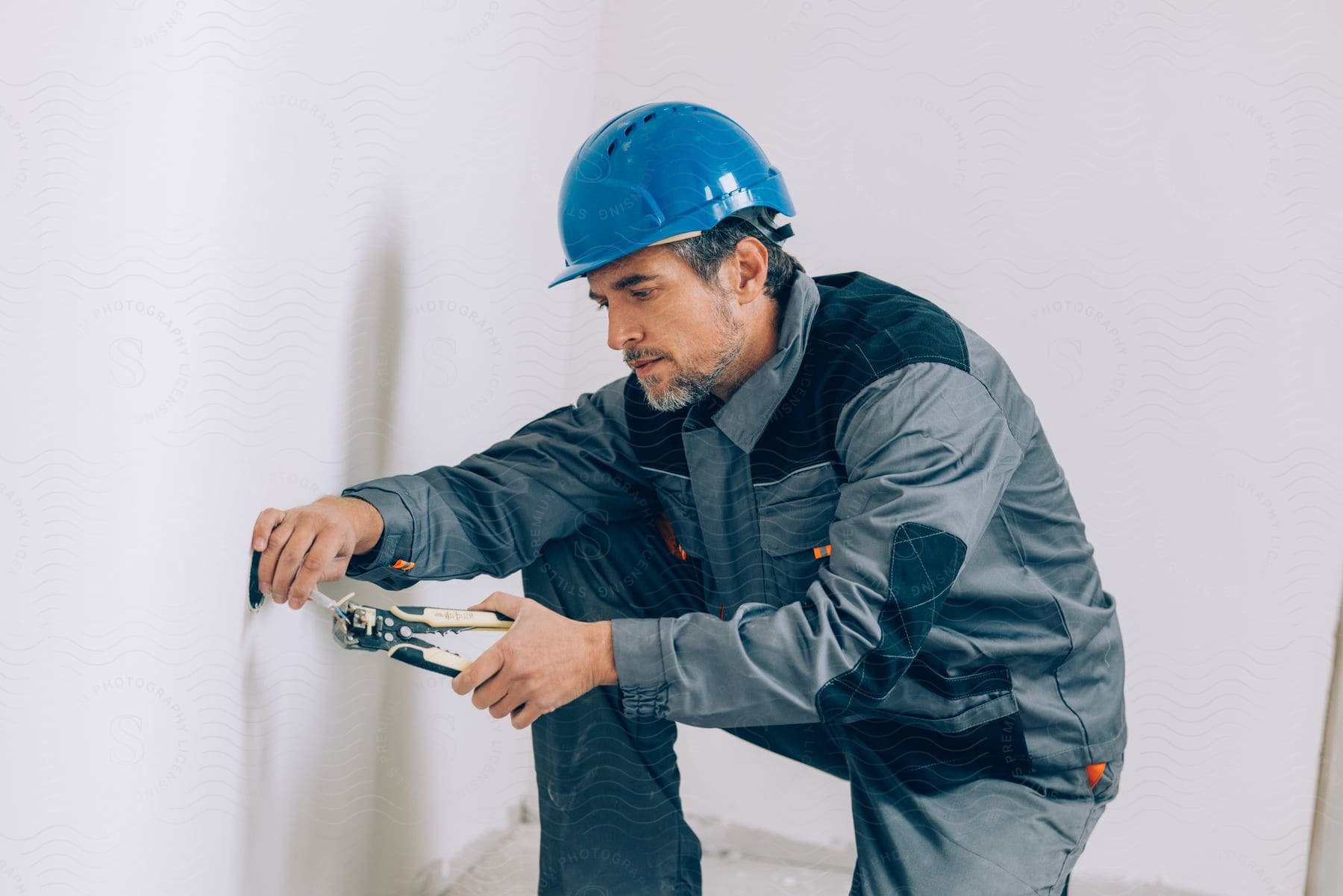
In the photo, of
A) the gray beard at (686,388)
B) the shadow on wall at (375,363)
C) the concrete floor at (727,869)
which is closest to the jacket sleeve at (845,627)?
the gray beard at (686,388)

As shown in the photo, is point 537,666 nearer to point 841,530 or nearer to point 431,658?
point 431,658

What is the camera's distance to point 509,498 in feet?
4.08

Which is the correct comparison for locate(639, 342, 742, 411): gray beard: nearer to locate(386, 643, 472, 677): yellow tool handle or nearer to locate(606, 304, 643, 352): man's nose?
locate(606, 304, 643, 352): man's nose

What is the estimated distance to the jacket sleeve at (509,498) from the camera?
1.14 metres

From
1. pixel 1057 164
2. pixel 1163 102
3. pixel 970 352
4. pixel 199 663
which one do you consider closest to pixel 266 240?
pixel 199 663

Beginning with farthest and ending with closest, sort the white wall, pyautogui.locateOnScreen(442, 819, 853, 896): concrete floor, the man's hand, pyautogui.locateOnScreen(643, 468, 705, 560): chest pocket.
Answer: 1. pyautogui.locateOnScreen(442, 819, 853, 896): concrete floor
2. pyautogui.locateOnScreen(643, 468, 705, 560): chest pocket
3. the man's hand
4. the white wall

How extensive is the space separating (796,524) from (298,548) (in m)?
0.49

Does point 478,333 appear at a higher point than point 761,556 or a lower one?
higher

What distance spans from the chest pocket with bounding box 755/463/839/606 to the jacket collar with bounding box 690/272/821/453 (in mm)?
59

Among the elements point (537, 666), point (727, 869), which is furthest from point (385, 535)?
point (727, 869)

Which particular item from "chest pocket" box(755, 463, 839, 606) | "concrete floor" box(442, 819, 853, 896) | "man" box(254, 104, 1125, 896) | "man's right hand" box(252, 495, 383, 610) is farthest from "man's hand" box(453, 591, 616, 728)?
"concrete floor" box(442, 819, 853, 896)

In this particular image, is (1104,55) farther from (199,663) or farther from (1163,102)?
(199,663)

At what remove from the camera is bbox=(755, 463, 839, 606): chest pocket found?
118 cm

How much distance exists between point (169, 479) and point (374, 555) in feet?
0.81
